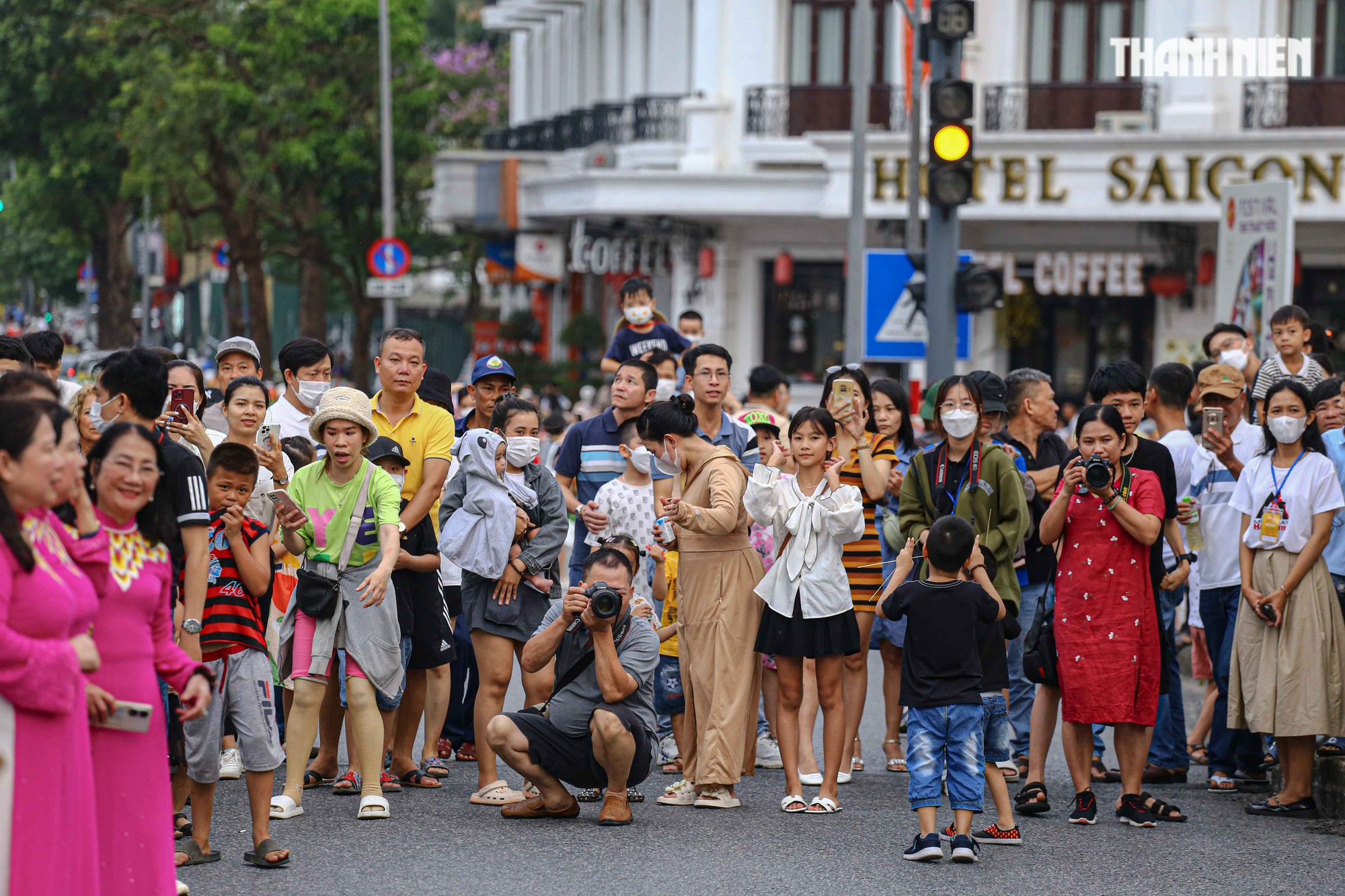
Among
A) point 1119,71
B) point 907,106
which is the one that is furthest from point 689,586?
point 1119,71

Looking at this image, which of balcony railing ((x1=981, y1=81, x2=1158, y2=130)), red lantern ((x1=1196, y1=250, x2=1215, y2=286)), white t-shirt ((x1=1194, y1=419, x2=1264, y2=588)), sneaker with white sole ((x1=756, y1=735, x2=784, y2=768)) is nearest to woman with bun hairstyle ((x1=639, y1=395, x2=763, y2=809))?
sneaker with white sole ((x1=756, y1=735, x2=784, y2=768))

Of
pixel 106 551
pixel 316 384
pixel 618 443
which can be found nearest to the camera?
pixel 106 551

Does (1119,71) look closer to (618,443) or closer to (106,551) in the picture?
(618,443)

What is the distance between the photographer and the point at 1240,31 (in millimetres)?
24828

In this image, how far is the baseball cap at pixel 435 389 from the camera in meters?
9.40

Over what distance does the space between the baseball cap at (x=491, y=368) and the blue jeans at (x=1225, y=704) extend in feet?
12.8

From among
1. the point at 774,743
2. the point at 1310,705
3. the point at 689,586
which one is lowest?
the point at 774,743

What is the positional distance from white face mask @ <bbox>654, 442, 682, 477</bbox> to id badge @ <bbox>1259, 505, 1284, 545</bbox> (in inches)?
110

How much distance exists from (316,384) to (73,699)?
416 centimetres

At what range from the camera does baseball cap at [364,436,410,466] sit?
8430 millimetres

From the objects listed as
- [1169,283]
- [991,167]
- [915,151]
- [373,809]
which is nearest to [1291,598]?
[373,809]

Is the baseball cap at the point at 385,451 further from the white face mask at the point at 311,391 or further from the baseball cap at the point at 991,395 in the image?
the baseball cap at the point at 991,395

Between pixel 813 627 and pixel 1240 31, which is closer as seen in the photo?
pixel 813 627

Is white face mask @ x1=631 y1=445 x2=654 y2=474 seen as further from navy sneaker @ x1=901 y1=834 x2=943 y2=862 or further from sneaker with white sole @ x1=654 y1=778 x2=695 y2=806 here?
navy sneaker @ x1=901 y1=834 x2=943 y2=862
